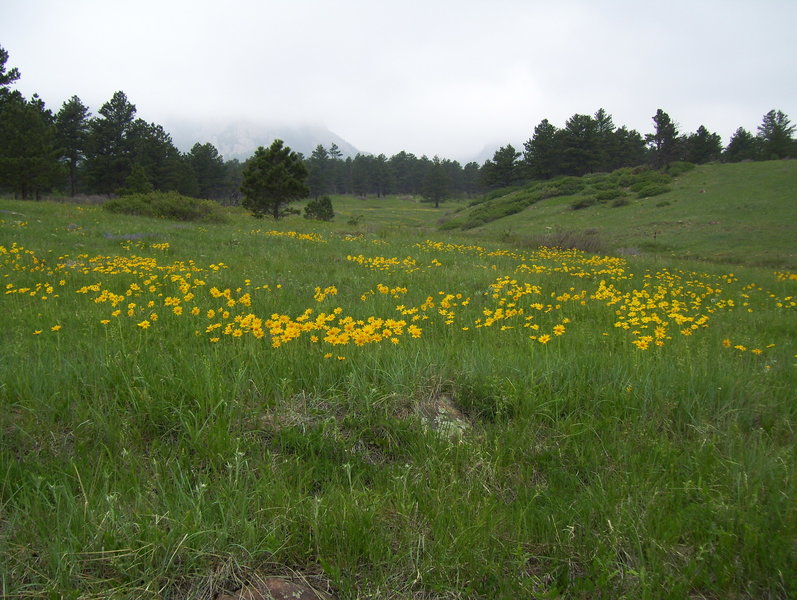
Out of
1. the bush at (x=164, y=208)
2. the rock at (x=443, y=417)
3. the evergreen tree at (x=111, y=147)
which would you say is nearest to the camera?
the rock at (x=443, y=417)

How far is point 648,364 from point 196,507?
3097mm

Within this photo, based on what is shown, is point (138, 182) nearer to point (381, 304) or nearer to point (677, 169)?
point (381, 304)

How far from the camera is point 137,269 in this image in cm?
710

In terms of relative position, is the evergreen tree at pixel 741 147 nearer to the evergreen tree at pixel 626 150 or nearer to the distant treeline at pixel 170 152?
the distant treeline at pixel 170 152

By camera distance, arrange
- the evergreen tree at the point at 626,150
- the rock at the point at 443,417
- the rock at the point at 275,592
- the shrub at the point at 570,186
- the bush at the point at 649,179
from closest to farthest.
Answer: the rock at the point at 275,592 → the rock at the point at 443,417 → the bush at the point at 649,179 → the shrub at the point at 570,186 → the evergreen tree at the point at 626,150

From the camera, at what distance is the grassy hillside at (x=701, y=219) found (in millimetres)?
18750

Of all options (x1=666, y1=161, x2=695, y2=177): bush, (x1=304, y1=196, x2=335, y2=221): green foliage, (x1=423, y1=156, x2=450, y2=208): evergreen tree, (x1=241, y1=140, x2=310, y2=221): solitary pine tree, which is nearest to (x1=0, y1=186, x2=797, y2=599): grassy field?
(x1=241, y1=140, x2=310, y2=221): solitary pine tree

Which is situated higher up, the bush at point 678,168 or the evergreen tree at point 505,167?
the evergreen tree at point 505,167

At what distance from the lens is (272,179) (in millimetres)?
29516

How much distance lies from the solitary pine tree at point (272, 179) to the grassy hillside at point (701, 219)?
14.3 metres

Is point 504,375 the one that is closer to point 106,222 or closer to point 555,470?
point 555,470

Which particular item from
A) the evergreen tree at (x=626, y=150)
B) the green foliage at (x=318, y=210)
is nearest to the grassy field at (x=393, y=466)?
the green foliage at (x=318, y=210)

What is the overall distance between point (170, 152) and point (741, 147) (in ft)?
258

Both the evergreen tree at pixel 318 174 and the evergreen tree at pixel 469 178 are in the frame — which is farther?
the evergreen tree at pixel 469 178
